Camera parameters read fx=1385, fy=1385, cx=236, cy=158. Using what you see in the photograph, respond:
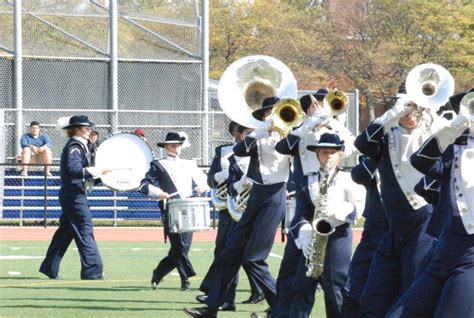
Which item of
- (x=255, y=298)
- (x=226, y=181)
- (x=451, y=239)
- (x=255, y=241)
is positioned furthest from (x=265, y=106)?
(x=451, y=239)

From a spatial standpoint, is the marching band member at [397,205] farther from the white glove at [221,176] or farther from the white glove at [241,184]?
the white glove at [221,176]

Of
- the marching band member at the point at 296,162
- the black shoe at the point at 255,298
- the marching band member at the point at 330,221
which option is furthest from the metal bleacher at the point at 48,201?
the marching band member at the point at 330,221

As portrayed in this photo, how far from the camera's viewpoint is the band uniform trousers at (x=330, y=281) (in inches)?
344

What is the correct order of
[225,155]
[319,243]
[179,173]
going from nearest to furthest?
[319,243] < [225,155] < [179,173]

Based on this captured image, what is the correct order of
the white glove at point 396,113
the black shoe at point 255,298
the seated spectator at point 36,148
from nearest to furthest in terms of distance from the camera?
1. the white glove at point 396,113
2. the black shoe at point 255,298
3. the seated spectator at point 36,148

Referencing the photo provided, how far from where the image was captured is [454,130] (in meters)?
7.24

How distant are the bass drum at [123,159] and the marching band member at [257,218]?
468 cm

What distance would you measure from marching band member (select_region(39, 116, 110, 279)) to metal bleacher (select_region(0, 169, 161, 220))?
7915 millimetres

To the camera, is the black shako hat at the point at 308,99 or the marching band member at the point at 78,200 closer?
the black shako hat at the point at 308,99

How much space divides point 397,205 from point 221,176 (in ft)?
15.1

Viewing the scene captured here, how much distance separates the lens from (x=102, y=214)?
23.7m

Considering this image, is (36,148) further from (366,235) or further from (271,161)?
(366,235)

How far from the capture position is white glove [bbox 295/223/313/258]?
343 inches

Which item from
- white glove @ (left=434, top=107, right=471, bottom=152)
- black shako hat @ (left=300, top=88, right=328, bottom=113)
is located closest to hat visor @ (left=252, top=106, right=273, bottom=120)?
black shako hat @ (left=300, top=88, right=328, bottom=113)
